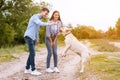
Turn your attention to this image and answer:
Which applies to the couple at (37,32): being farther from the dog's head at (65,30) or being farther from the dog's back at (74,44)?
the dog's back at (74,44)

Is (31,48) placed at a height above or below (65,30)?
below

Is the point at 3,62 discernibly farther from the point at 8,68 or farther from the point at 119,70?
the point at 119,70

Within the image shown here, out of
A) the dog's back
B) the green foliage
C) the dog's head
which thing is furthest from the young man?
the green foliage

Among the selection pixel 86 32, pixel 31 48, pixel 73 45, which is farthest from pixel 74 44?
pixel 86 32

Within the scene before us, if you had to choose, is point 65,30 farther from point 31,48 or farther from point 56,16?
point 31,48

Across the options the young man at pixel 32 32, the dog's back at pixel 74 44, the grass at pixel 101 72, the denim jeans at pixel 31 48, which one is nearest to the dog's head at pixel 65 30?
the dog's back at pixel 74 44

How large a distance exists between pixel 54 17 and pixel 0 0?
20908 mm

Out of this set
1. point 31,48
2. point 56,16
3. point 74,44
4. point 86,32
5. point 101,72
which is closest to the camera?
point 31,48

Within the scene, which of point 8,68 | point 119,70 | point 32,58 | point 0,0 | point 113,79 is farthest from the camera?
point 0,0

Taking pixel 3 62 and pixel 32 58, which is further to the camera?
pixel 3 62

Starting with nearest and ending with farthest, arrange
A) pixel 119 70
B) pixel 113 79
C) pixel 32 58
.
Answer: pixel 113 79 < pixel 32 58 < pixel 119 70

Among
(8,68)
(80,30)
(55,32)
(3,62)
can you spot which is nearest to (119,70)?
(55,32)

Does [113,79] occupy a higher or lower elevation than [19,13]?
lower

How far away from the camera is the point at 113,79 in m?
9.82
